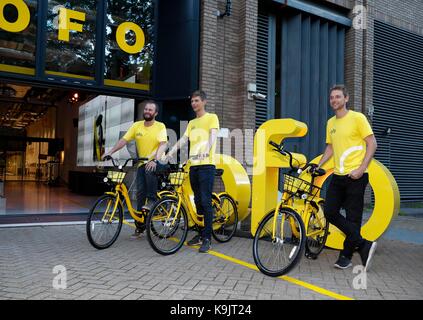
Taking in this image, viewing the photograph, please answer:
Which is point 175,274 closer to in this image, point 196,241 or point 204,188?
point 204,188

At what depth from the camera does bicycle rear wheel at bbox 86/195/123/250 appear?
5.03 metres

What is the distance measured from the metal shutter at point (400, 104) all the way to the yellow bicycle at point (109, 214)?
9458 mm

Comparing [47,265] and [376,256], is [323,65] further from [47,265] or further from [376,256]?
[47,265]

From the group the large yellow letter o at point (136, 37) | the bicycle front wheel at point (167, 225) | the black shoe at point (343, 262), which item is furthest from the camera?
the large yellow letter o at point (136, 37)

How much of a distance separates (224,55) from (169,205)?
17.5 feet

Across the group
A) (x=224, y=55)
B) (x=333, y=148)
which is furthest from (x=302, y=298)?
(x=224, y=55)

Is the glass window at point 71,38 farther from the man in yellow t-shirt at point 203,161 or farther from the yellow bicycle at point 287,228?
the yellow bicycle at point 287,228

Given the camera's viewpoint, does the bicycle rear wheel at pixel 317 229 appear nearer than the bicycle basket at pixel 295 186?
No

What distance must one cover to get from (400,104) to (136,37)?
8987 mm

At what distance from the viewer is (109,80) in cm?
838

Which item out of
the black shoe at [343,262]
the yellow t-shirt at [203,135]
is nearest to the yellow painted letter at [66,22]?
the yellow t-shirt at [203,135]

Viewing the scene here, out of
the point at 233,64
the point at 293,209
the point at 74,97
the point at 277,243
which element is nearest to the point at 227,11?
the point at 233,64

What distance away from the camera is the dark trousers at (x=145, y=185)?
5785 mm

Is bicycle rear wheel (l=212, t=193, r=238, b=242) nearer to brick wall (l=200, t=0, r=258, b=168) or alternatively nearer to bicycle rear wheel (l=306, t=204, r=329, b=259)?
bicycle rear wheel (l=306, t=204, r=329, b=259)
